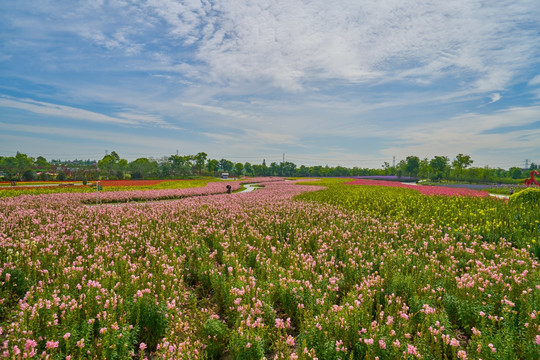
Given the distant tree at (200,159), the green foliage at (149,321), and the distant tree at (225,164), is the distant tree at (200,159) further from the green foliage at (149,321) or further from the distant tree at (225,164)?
the green foliage at (149,321)

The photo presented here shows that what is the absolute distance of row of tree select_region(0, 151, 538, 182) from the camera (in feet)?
169

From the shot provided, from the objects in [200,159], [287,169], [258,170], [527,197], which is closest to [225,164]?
[258,170]

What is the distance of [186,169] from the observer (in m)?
78.7

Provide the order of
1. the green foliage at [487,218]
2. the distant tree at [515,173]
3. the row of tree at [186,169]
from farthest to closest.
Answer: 1. the distant tree at [515,173]
2. the row of tree at [186,169]
3. the green foliage at [487,218]

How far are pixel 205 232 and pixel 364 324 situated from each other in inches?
241

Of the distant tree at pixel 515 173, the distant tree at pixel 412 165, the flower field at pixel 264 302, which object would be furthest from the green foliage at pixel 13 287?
the distant tree at pixel 515 173

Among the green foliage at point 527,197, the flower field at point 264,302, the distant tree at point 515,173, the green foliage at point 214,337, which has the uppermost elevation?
the distant tree at point 515,173

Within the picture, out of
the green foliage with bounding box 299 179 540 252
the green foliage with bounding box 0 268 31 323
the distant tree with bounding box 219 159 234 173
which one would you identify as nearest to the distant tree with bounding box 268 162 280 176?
the distant tree with bounding box 219 159 234 173

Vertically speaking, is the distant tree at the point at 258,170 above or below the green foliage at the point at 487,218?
above

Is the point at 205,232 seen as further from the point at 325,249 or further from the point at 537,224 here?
the point at 537,224

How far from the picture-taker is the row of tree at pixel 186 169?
5148 cm

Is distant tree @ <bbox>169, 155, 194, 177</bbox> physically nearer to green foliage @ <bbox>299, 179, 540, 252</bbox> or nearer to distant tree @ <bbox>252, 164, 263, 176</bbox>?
distant tree @ <bbox>252, 164, 263, 176</bbox>

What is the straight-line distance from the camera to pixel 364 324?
11.6 ft

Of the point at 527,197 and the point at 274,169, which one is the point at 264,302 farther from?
the point at 274,169
